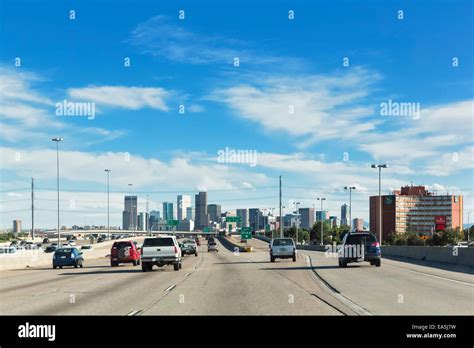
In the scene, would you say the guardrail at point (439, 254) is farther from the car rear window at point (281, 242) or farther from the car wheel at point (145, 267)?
the car wheel at point (145, 267)

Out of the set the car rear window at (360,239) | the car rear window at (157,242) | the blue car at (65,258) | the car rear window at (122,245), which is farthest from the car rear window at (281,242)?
the blue car at (65,258)

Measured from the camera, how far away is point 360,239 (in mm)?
35625

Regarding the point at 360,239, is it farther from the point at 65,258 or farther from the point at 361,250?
the point at 65,258

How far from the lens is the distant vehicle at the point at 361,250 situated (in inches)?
1412

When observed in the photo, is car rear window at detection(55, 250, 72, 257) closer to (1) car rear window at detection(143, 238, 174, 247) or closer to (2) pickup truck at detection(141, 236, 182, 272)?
(2) pickup truck at detection(141, 236, 182, 272)

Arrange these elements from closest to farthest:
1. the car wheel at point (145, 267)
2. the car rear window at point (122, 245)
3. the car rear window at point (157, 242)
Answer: the car rear window at point (157, 242) → the car wheel at point (145, 267) → the car rear window at point (122, 245)

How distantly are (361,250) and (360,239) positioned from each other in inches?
44.9

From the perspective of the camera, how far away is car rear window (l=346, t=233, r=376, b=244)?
35.5 metres

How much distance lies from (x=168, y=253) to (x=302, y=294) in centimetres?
1719

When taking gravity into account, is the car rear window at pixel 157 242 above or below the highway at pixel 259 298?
above

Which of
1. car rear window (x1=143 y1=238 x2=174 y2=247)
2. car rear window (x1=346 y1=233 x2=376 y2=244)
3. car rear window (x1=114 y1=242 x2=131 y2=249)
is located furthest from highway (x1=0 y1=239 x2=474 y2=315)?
car rear window (x1=114 y1=242 x2=131 y2=249)

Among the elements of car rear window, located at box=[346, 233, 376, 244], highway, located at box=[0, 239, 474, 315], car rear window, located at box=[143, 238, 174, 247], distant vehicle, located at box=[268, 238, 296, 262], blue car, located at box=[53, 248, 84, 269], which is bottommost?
blue car, located at box=[53, 248, 84, 269]
